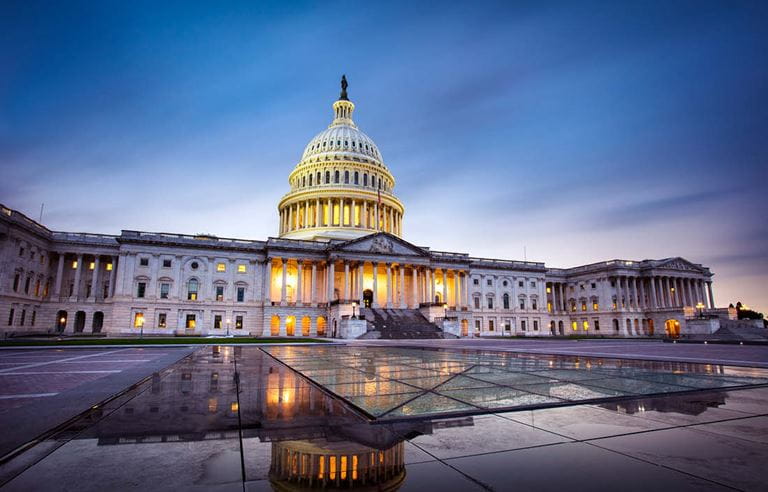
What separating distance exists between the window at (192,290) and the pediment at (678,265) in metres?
95.7

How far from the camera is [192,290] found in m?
70.8

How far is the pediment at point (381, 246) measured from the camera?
7425 centimetres

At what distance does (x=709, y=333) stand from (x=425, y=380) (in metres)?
84.3

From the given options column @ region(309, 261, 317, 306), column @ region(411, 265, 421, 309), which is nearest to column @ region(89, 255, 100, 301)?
column @ region(309, 261, 317, 306)

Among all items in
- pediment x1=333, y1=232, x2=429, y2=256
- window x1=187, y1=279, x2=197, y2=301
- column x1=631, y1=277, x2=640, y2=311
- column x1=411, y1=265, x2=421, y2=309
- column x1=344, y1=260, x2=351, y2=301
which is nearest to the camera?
window x1=187, y1=279, x2=197, y2=301

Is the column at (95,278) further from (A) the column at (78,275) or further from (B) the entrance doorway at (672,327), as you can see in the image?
(B) the entrance doorway at (672,327)

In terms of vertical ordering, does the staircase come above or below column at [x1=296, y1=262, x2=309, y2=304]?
below

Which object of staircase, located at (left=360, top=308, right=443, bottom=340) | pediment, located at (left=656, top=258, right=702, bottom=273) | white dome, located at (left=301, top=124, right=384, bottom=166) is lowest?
staircase, located at (left=360, top=308, right=443, bottom=340)

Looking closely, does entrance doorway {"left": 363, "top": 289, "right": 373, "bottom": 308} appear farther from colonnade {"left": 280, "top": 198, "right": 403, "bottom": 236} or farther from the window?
the window

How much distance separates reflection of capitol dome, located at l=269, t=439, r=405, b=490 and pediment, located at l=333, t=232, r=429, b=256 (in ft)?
225

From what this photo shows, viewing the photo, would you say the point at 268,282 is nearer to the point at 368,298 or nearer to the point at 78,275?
the point at 368,298

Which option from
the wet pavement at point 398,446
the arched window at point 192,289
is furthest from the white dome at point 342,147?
the wet pavement at point 398,446

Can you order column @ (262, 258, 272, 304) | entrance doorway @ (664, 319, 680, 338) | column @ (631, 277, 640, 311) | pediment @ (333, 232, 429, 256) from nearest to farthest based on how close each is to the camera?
column @ (262, 258, 272, 304) → pediment @ (333, 232, 429, 256) → entrance doorway @ (664, 319, 680, 338) → column @ (631, 277, 640, 311)

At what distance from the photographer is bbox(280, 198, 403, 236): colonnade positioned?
94812 mm
